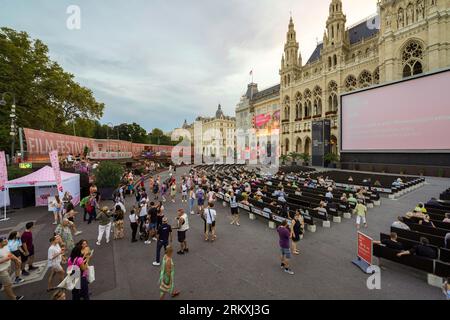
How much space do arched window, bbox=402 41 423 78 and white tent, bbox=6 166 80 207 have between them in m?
48.7

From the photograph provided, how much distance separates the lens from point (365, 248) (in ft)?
20.5

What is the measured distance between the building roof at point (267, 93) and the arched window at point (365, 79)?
93.7 ft

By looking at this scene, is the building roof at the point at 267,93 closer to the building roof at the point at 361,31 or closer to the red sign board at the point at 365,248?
the building roof at the point at 361,31

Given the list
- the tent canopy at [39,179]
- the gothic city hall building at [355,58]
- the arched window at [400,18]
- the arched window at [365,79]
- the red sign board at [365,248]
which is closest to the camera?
the red sign board at [365,248]

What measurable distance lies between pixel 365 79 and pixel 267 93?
37783 millimetres

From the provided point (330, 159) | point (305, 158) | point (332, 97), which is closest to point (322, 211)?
point (330, 159)

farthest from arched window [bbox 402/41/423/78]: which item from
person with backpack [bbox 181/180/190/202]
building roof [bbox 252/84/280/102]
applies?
person with backpack [bbox 181/180/190/202]

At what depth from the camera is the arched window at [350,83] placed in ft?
139

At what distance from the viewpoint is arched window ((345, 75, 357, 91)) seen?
4249cm

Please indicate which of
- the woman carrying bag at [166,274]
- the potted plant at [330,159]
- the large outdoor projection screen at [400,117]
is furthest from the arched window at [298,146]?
the woman carrying bag at [166,274]

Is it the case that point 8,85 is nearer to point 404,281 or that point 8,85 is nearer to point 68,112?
point 68,112

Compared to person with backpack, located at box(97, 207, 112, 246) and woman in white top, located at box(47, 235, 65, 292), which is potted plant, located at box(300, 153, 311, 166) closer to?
person with backpack, located at box(97, 207, 112, 246)
